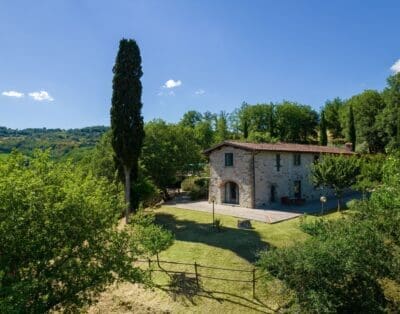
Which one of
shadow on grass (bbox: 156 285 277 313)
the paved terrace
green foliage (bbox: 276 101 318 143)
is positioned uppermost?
green foliage (bbox: 276 101 318 143)

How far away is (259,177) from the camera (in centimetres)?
2861

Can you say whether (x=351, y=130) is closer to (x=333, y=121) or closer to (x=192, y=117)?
(x=333, y=121)

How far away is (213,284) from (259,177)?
15.3 m

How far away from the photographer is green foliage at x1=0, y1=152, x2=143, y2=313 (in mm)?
8797

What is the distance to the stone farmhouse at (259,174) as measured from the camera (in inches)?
1120

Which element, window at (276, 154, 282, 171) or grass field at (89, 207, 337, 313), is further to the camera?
window at (276, 154, 282, 171)

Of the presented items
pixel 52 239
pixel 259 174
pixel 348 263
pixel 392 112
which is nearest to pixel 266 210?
pixel 259 174

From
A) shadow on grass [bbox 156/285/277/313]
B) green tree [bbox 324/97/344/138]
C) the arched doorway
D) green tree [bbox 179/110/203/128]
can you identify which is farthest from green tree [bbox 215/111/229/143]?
shadow on grass [bbox 156/285/277/313]

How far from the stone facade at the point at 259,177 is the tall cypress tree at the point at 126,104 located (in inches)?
370

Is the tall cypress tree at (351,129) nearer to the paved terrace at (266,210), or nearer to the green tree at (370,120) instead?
the green tree at (370,120)

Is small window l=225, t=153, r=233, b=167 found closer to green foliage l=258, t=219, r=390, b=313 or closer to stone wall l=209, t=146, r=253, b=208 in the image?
stone wall l=209, t=146, r=253, b=208

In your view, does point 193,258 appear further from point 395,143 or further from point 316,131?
point 316,131

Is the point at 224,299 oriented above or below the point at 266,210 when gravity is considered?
below

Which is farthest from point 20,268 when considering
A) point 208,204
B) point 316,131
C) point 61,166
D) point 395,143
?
point 316,131
